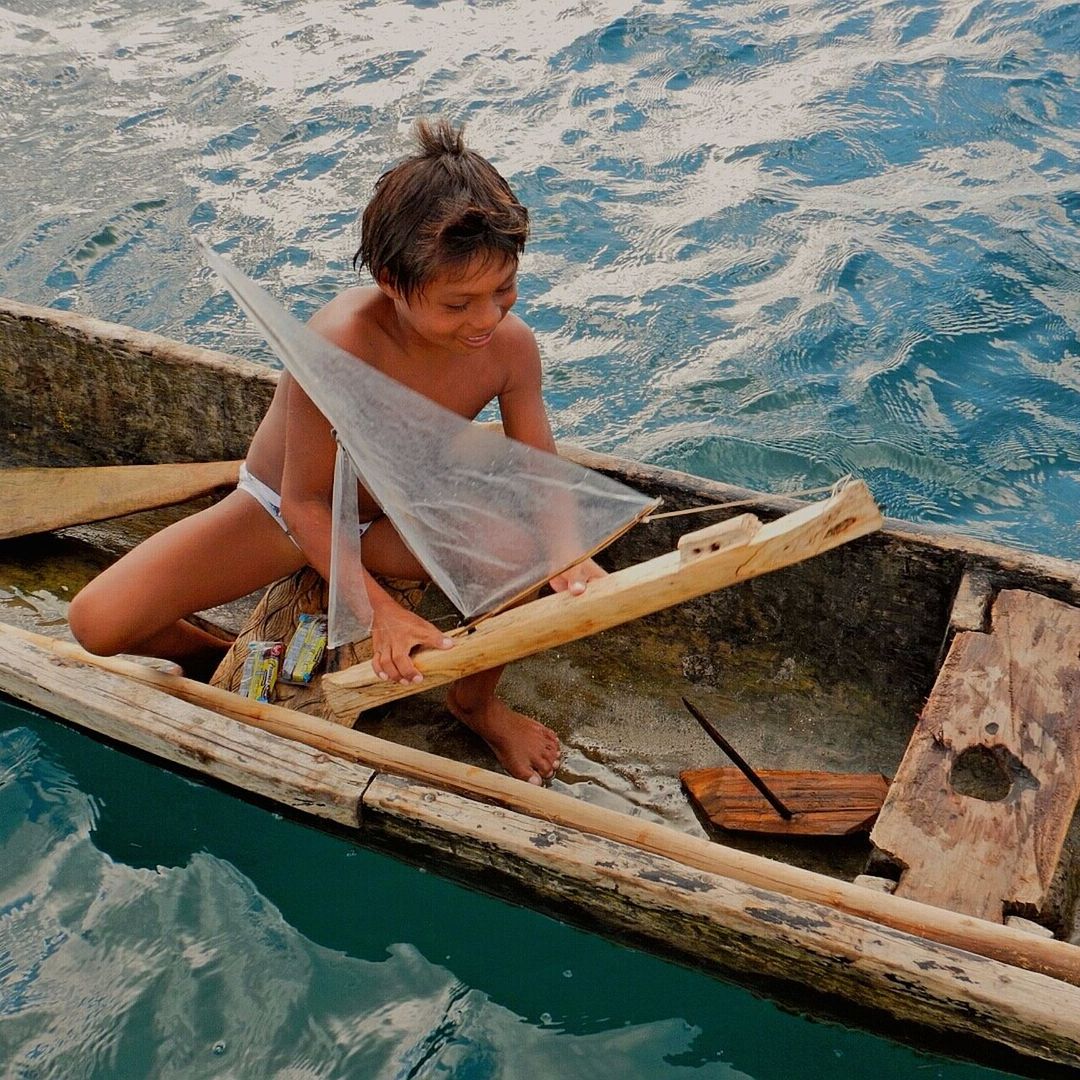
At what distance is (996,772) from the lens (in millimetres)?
2500

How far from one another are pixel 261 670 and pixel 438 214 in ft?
3.69

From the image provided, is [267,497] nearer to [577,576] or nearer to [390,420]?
[390,420]

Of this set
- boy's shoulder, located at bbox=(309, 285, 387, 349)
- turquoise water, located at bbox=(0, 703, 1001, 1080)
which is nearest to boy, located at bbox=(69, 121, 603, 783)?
boy's shoulder, located at bbox=(309, 285, 387, 349)

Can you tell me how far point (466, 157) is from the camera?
2.13 metres

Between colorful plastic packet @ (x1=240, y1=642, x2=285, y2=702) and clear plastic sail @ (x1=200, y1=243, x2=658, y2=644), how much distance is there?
0.30 metres

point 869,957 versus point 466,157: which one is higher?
point 466,157

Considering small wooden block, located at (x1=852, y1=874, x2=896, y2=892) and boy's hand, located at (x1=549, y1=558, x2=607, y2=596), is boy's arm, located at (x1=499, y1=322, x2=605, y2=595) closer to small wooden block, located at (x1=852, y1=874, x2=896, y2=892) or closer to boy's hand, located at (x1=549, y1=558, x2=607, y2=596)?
boy's hand, located at (x1=549, y1=558, x2=607, y2=596)

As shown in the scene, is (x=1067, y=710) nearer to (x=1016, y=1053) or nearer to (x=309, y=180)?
(x=1016, y=1053)

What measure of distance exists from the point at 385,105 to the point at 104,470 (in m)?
5.46

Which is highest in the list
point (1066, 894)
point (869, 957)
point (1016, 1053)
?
point (869, 957)

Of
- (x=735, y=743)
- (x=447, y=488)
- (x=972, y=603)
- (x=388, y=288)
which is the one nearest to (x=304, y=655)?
(x=447, y=488)

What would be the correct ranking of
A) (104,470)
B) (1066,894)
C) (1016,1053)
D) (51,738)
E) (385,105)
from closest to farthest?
(1016,1053)
(1066,894)
(51,738)
(104,470)
(385,105)

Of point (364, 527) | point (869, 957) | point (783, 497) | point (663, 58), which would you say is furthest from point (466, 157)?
point (663, 58)

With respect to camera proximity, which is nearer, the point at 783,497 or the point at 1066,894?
the point at 1066,894
